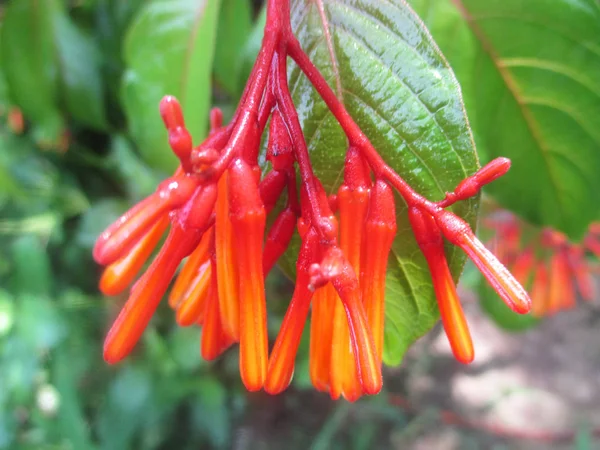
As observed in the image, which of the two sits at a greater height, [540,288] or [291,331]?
[291,331]

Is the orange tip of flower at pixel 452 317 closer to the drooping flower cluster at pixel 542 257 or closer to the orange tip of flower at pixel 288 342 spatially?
the orange tip of flower at pixel 288 342

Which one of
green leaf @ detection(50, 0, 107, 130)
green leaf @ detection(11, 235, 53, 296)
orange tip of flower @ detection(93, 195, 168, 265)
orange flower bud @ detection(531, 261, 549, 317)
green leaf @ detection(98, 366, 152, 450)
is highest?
orange tip of flower @ detection(93, 195, 168, 265)

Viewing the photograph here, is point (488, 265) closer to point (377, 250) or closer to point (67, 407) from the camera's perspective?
point (377, 250)

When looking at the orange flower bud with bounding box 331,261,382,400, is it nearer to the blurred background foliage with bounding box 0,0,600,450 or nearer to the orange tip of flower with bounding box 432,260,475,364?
the orange tip of flower with bounding box 432,260,475,364

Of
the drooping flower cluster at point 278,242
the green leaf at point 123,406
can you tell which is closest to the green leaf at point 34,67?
the green leaf at point 123,406

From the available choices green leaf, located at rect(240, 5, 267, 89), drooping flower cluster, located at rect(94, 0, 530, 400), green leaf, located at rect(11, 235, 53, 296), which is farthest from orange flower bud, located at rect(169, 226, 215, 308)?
green leaf, located at rect(11, 235, 53, 296)

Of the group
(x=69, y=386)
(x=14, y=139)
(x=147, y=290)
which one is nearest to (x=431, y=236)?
(x=147, y=290)

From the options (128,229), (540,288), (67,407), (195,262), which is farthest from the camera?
(540,288)

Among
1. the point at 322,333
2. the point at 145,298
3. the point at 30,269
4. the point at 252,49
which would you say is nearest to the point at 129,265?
the point at 145,298
